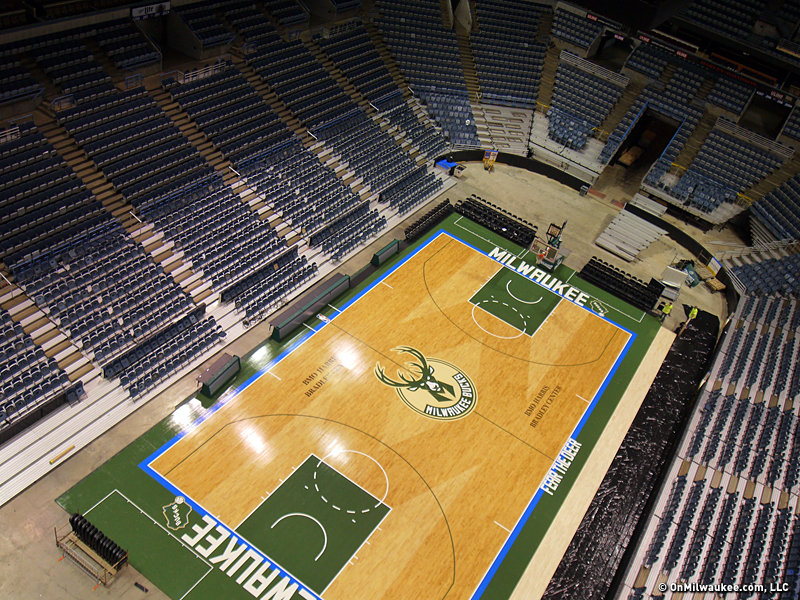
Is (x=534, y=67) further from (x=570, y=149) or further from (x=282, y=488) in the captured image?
(x=282, y=488)

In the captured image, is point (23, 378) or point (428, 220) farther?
point (428, 220)

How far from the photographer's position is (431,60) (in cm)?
3666

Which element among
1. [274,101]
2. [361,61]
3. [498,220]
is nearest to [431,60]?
[361,61]

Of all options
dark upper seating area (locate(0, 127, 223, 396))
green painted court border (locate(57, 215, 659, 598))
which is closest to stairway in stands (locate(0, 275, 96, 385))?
dark upper seating area (locate(0, 127, 223, 396))

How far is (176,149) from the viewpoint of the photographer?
2652 centimetres

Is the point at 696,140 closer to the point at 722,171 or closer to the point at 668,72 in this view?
the point at 722,171

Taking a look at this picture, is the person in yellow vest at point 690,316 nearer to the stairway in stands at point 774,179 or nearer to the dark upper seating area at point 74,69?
the stairway in stands at point 774,179

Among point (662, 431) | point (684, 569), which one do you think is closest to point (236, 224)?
point (662, 431)

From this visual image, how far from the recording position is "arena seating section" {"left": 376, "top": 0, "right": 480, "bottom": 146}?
115 feet

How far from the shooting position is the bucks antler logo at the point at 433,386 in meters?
22.2

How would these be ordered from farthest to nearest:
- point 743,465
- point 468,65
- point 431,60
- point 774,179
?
point 468,65, point 431,60, point 774,179, point 743,465

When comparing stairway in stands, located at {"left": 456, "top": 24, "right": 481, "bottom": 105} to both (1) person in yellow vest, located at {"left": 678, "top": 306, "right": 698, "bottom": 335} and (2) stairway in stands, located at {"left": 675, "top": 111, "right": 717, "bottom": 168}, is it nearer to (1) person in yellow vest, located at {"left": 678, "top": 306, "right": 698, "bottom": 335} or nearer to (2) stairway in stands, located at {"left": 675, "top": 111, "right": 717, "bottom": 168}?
(2) stairway in stands, located at {"left": 675, "top": 111, "right": 717, "bottom": 168}

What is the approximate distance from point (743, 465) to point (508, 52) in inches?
1022

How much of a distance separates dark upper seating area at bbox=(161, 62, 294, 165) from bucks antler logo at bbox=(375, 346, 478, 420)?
1155 centimetres
